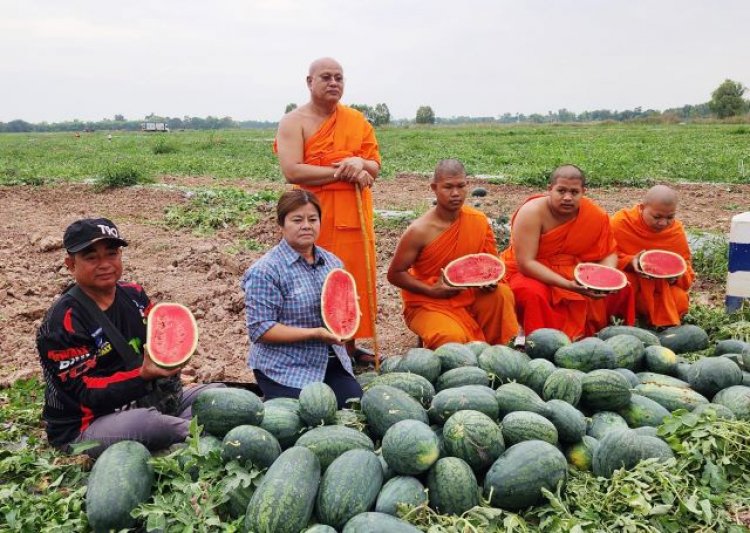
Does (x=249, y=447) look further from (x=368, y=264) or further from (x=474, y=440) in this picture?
(x=368, y=264)

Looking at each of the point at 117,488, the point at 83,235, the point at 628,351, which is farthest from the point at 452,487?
the point at 83,235

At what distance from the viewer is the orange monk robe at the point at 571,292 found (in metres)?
5.84

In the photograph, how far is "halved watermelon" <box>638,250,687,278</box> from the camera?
601cm

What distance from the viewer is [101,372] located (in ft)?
11.9

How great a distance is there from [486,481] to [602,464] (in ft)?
2.14

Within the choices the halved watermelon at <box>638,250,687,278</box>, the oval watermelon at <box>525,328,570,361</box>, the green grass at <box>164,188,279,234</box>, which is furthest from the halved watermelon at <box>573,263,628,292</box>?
the green grass at <box>164,188,279,234</box>

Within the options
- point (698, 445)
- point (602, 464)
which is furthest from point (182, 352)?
point (698, 445)

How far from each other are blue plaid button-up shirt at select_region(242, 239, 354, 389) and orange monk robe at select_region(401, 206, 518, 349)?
1.41 metres

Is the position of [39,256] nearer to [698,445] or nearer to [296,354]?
[296,354]

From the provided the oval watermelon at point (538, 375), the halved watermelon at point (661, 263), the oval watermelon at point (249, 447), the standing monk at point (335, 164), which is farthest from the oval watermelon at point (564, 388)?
the halved watermelon at point (661, 263)

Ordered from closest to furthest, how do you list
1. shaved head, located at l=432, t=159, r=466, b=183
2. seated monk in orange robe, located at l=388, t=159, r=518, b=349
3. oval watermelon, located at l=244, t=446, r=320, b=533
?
oval watermelon, located at l=244, t=446, r=320, b=533 < shaved head, located at l=432, t=159, r=466, b=183 < seated monk in orange robe, located at l=388, t=159, r=518, b=349

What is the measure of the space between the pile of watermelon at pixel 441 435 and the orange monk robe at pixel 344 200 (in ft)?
4.80

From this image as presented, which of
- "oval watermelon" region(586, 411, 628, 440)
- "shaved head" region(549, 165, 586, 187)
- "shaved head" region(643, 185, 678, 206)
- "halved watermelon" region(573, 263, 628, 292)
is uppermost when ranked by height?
"shaved head" region(549, 165, 586, 187)

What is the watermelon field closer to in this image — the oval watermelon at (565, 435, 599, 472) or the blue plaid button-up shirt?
the oval watermelon at (565, 435, 599, 472)
